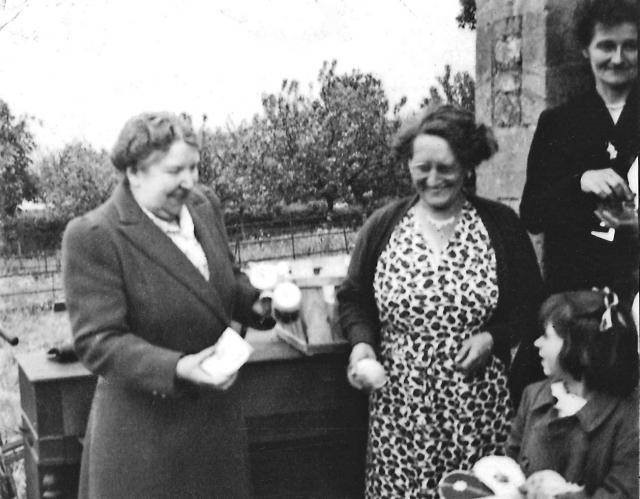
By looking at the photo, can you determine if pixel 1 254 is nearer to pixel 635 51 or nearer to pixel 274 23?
pixel 274 23

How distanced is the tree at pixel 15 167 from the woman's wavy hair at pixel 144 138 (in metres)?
1.05

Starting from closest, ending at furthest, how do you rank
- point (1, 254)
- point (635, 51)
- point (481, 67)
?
point (635, 51) < point (1, 254) < point (481, 67)

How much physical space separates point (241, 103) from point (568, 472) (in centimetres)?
180

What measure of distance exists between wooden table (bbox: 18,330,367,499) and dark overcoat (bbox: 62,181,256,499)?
0.41 metres

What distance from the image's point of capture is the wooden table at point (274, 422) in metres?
2.71

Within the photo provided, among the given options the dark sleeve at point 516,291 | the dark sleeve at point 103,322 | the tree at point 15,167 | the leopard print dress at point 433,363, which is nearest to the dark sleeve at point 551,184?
the dark sleeve at point 516,291

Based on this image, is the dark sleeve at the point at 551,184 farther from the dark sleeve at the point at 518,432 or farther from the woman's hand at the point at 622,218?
the dark sleeve at the point at 518,432

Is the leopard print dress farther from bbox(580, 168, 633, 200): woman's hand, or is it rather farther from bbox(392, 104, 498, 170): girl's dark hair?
bbox(580, 168, 633, 200): woman's hand

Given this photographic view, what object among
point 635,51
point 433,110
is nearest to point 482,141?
point 433,110

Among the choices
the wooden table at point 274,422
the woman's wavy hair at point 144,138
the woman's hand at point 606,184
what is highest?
the woman's wavy hair at point 144,138

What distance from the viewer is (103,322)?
208 cm

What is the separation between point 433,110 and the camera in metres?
2.56

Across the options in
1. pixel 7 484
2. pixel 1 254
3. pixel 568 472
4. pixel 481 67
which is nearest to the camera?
pixel 568 472

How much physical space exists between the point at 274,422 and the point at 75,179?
1119mm
